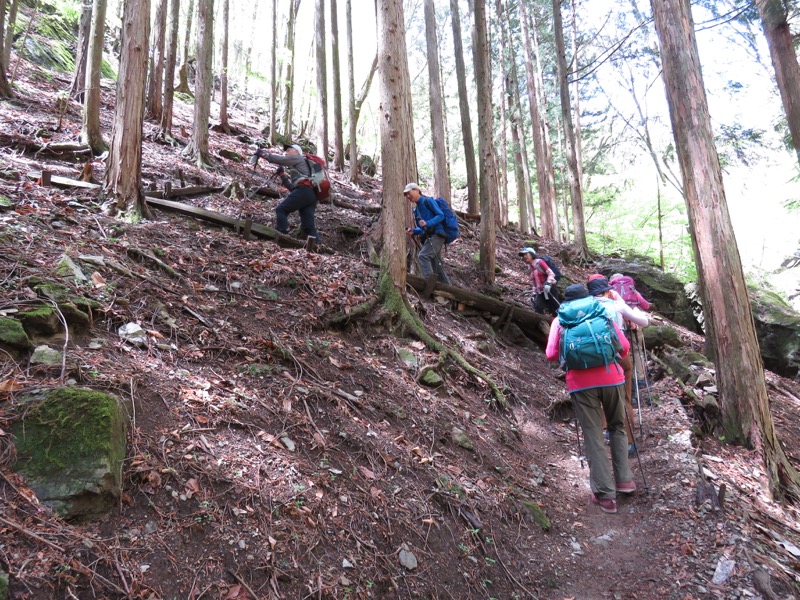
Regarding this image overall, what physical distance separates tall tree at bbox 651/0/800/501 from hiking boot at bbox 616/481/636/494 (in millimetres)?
1528

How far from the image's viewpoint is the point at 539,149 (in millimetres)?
20125

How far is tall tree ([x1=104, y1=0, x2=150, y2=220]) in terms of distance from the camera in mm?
7171

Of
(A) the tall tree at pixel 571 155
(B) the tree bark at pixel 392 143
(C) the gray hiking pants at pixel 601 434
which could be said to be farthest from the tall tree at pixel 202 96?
(A) the tall tree at pixel 571 155

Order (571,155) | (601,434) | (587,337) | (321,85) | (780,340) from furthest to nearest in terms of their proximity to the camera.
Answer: (321,85) < (571,155) < (780,340) < (601,434) < (587,337)

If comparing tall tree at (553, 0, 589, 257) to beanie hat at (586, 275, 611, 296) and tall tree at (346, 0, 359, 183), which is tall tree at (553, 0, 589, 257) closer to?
tall tree at (346, 0, 359, 183)

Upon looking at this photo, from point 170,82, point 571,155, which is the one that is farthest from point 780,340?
point 170,82

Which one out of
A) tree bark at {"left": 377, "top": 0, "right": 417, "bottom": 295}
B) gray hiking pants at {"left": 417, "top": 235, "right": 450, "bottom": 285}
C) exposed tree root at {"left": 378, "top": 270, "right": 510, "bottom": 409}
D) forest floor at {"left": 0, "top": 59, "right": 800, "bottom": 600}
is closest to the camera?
forest floor at {"left": 0, "top": 59, "right": 800, "bottom": 600}

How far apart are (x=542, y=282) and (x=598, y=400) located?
16.0 ft

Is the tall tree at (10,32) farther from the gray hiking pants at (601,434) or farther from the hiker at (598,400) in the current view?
the gray hiking pants at (601,434)

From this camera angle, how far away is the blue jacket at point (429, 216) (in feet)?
28.5

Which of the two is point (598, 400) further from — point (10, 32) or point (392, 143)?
point (10, 32)

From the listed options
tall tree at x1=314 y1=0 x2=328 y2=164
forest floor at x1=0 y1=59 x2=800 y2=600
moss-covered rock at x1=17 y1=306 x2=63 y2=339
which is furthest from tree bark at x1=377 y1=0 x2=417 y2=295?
tall tree at x1=314 y1=0 x2=328 y2=164

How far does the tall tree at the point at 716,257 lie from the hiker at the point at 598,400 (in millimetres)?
1664

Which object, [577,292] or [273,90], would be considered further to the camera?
[273,90]
